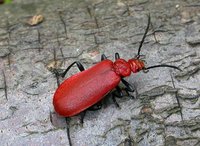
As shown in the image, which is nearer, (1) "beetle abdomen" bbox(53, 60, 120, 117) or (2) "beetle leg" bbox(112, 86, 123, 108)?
(1) "beetle abdomen" bbox(53, 60, 120, 117)

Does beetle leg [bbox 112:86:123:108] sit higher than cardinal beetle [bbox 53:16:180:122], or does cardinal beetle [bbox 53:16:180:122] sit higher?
cardinal beetle [bbox 53:16:180:122]

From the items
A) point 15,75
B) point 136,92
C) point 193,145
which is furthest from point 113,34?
point 193,145

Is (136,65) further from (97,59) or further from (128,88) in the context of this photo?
(97,59)

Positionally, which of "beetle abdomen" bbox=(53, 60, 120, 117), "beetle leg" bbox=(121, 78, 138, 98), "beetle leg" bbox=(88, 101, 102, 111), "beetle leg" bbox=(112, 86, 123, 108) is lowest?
"beetle leg" bbox=(88, 101, 102, 111)

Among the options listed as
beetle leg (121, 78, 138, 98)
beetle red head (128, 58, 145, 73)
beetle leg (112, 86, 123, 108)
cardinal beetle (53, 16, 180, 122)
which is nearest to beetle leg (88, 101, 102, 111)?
cardinal beetle (53, 16, 180, 122)

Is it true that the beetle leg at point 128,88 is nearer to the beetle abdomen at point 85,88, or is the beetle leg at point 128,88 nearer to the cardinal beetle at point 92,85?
the cardinal beetle at point 92,85

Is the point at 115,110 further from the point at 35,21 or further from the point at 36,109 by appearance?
the point at 35,21

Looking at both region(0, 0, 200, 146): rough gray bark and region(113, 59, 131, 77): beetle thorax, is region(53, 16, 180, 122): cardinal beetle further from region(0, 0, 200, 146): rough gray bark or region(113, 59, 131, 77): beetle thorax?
region(0, 0, 200, 146): rough gray bark
